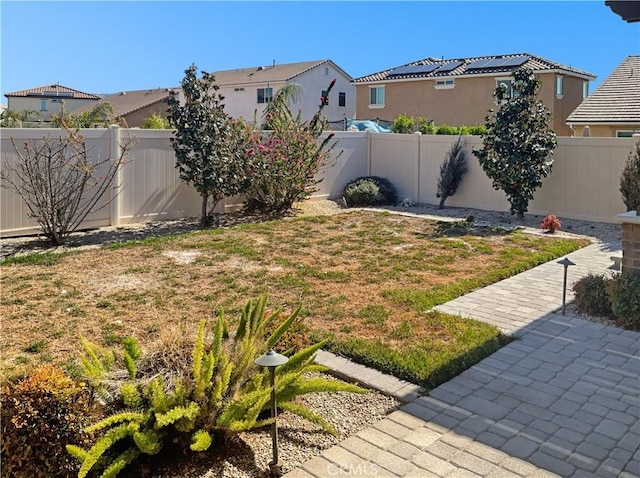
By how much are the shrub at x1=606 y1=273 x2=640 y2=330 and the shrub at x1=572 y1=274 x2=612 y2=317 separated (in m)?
0.18

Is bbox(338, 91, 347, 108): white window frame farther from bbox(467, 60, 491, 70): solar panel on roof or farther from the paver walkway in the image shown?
the paver walkway

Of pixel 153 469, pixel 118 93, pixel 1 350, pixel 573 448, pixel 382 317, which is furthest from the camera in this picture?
pixel 118 93

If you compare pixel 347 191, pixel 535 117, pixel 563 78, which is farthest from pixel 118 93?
pixel 535 117

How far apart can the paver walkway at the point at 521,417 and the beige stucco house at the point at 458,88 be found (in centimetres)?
2066

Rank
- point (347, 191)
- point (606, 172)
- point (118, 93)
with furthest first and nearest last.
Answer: point (118, 93)
point (347, 191)
point (606, 172)

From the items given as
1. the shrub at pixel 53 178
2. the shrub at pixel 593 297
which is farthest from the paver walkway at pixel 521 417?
the shrub at pixel 53 178

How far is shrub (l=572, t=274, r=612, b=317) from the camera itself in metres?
6.04

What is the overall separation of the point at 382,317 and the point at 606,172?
27.6ft

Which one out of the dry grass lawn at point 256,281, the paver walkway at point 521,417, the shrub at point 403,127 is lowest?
the paver walkway at point 521,417

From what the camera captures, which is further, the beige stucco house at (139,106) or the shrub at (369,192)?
the beige stucco house at (139,106)

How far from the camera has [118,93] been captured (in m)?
52.8

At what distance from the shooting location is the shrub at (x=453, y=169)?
1394 centimetres

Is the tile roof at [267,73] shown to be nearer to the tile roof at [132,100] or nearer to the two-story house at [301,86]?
the two-story house at [301,86]

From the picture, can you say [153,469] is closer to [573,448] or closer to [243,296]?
[573,448]
